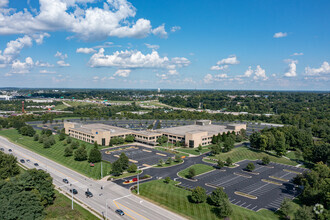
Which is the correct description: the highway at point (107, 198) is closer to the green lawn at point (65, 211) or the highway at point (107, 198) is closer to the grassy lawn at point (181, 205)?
the green lawn at point (65, 211)

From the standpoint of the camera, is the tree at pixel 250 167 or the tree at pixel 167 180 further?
the tree at pixel 250 167

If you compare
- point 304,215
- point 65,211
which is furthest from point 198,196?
point 65,211

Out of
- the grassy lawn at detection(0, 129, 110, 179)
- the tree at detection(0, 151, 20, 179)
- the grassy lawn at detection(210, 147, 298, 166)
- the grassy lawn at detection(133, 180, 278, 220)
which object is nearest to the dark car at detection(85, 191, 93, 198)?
the grassy lawn at detection(0, 129, 110, 179)

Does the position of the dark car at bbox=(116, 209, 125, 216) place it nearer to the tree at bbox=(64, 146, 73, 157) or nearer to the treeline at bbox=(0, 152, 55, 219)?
the treeline at bbox=(0, 152, 55, 219)

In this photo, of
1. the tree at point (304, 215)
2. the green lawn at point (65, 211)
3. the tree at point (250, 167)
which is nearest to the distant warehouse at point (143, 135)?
the tree at point (250, 167)

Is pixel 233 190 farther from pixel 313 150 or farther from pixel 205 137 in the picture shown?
pixel 205 137

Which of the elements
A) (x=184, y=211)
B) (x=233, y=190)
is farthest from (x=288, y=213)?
(x=184, y=211)
